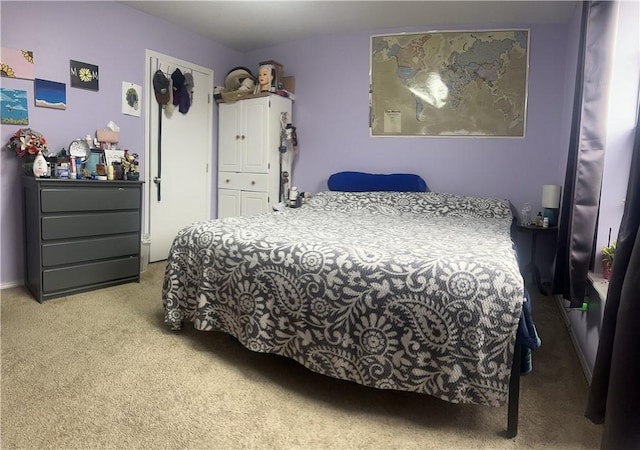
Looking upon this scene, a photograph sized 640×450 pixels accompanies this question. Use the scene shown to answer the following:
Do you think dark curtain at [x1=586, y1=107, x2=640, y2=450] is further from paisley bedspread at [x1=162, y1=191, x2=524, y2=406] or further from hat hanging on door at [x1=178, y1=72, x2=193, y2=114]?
hat hanging on door at [x1=178, y1=72, x2=193, y2=114]

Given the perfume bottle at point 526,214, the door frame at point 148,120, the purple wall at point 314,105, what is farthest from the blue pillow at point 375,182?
the door frame at point 148,120

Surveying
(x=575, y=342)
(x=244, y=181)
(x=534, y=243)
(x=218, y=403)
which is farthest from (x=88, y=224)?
(x=534, y=243)

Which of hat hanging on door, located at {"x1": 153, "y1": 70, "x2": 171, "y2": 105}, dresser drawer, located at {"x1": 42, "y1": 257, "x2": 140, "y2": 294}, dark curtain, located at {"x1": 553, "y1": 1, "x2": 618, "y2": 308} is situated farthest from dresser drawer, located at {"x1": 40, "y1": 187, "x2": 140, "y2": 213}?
dark curtain, located at {"x1": 553, "y1": 1, "x2": 618, "y2": 308}

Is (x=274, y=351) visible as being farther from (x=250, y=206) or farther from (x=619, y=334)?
(x=250, y=206)

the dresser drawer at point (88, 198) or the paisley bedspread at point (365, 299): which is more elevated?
the dresser drawer at point (88, 198)

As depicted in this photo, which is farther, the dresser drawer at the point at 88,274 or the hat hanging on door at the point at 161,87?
the hat hanging on door at the point at 161,87

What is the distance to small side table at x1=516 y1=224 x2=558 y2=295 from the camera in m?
3.23

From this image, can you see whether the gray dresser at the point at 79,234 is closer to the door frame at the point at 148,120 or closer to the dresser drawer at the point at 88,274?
the dresser drawer at the point at 88,274

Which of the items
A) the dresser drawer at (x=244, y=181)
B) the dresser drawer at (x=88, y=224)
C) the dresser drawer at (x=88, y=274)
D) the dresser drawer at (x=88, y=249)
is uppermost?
the dresser drawer at (x=244, y=181)

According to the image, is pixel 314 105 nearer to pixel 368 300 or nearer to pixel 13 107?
pixel 13 107

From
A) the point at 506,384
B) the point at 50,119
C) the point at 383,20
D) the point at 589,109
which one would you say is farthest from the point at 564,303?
the point at 50,119

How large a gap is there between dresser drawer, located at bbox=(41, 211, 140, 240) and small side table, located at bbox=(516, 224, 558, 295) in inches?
125

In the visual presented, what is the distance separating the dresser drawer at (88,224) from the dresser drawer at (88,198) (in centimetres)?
5

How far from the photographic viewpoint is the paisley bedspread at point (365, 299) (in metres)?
1.38
